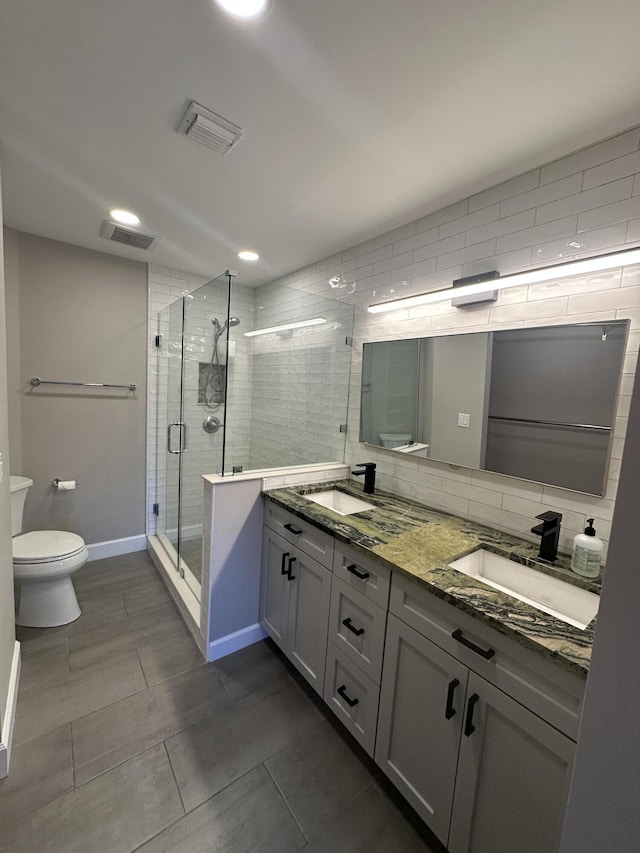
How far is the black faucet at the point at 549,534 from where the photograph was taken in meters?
1.29

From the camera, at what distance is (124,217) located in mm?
2123

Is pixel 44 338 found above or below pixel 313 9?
below

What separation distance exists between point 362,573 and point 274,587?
80cm

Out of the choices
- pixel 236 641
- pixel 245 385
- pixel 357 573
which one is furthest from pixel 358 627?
pixel 245 385

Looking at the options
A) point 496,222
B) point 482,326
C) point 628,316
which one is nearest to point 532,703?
point 628,316

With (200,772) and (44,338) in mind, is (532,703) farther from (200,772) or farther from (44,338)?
(44,338)

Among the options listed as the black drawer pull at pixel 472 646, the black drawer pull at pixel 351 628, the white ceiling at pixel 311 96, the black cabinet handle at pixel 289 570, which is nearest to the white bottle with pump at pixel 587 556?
the black drawer pull at pixel 472 646

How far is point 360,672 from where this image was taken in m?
1.42

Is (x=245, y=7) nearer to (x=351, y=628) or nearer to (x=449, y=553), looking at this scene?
(x=449, y=553)

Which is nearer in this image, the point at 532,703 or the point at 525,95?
the point at 532,703

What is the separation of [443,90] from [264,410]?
2303 millimetres

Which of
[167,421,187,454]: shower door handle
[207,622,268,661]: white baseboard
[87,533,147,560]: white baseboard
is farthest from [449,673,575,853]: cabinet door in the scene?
[87,533,147,560]: white baseboard

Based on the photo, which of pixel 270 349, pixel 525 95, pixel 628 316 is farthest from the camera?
pixel 270 349

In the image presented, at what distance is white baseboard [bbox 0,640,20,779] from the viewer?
1313 mm
